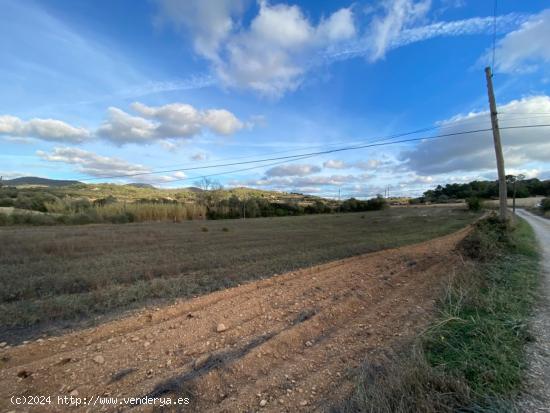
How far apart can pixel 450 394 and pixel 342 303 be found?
3.05 meters

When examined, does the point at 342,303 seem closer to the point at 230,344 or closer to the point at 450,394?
the point at 230,344

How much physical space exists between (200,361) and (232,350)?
0.47 meters

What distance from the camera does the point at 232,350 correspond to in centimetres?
381

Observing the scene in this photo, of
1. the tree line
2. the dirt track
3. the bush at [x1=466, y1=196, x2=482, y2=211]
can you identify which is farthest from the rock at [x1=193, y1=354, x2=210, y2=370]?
the tree line

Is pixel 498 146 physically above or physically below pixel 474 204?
above

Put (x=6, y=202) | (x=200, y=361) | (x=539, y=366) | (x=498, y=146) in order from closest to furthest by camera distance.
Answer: (x=539, y=366) < (x=200, y=361) < (x=498, y=146) < (x=6, y=202)

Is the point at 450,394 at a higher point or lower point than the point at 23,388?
higher

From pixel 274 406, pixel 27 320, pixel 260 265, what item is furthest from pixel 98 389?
pixel 260 265

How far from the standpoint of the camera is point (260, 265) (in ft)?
31.4

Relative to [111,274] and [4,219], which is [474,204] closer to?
[111,274]

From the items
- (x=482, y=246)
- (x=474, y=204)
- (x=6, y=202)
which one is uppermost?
(x=6, y=202)

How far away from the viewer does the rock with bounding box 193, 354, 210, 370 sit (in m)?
3.42

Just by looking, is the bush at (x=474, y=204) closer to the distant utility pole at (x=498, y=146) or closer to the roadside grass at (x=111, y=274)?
the distant utility pole at (x=498, y=146)

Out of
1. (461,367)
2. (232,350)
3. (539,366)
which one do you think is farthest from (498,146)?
(232,350)
